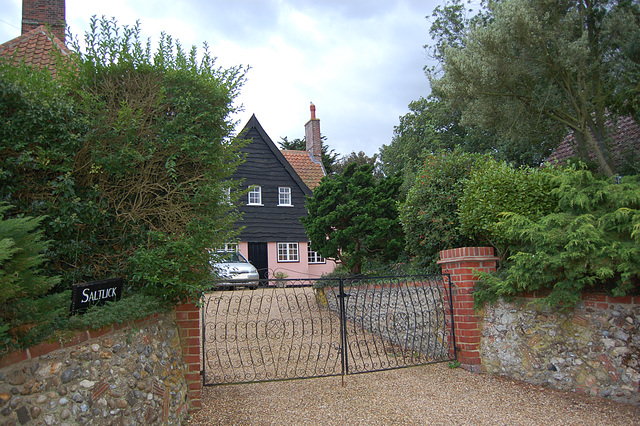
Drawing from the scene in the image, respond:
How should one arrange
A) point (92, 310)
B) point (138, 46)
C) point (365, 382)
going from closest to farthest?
point (92, 310), point (138, 46), point (365, 382)

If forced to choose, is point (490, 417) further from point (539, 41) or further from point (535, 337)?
point (539, 41)

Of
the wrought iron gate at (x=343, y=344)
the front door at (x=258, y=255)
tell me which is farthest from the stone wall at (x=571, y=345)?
the front door at (x=258, y=255)

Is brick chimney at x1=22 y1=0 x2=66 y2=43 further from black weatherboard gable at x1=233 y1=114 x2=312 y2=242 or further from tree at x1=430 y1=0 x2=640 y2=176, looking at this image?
black weatherboard gable at x1=233 y1=114 x2=312 y2=242

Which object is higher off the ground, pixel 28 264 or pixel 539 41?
pixel 539 41

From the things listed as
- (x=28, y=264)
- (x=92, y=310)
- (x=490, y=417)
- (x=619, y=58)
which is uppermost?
(x=619, y=58)

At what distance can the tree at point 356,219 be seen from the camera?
1009 centimetres

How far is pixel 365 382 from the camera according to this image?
5.59 metres

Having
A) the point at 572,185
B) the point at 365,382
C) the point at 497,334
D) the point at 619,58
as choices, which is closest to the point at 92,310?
the point at 365,382

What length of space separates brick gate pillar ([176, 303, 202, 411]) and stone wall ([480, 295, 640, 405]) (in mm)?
3553

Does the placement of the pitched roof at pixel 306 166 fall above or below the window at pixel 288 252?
above

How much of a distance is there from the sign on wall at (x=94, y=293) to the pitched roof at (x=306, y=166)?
17.2 metres

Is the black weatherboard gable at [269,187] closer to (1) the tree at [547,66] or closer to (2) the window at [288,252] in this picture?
(2) the window at [288,252]

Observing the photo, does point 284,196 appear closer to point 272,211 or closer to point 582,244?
point 272,211

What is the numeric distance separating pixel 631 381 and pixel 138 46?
19.0 ft
